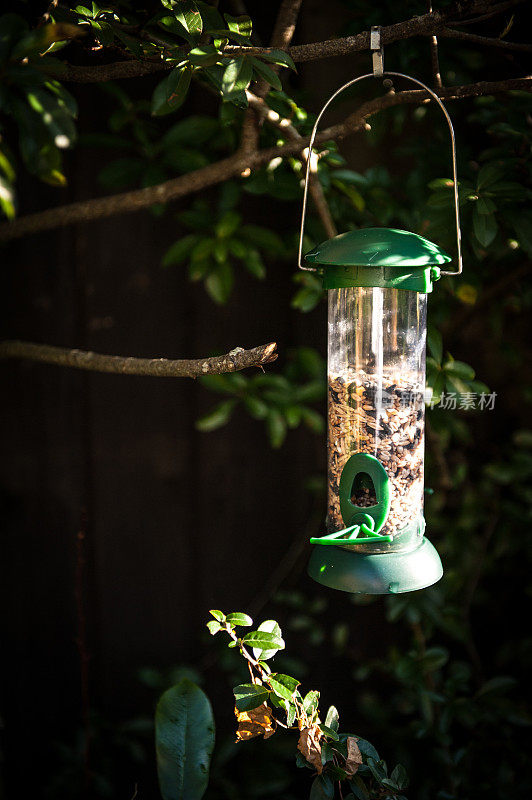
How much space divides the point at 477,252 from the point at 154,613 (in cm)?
136

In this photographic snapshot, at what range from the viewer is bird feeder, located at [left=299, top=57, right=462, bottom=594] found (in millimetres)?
1094

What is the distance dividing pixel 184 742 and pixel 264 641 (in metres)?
0.25

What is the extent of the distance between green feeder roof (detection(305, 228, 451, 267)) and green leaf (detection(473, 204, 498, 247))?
22 cm

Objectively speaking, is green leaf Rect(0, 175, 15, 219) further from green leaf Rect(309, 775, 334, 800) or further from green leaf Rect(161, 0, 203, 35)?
green leaf Rect(309, 775, 334, 800)

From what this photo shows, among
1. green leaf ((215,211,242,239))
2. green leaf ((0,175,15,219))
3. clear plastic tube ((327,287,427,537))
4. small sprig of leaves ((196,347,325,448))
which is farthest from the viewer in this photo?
small sprig of leaves ((196,347,325,448))

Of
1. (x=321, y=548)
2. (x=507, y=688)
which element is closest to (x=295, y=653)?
(x=507, y=688)

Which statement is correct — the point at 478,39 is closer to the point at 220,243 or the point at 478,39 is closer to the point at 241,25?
the point at 241,25

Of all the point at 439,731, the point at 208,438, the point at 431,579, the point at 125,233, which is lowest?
the point at 439,731

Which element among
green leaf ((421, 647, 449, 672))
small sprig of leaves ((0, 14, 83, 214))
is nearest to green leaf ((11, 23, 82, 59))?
small sprig of leaves ((0, 14, 83, 214))

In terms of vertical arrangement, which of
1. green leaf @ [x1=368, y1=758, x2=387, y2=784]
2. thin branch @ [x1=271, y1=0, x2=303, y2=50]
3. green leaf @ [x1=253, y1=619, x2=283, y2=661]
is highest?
thin branch @ [x1=271, y1=0, x2=303, y2=50]

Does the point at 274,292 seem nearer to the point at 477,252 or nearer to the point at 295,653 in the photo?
the point at 477,252

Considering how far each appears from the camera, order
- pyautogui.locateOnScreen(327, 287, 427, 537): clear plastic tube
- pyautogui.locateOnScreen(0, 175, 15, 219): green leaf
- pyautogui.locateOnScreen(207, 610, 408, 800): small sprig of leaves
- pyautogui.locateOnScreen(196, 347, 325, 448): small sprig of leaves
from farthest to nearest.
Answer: pyautogui.locateOnScreen(196, 347, 325, 448): small sprig of leaves → pyautogui.locateOnScreen(327, 287, 427, 537): clear plastic tube → pyautogui.locateOnScreen(207, 610, 408, 800): small sprig of leaves → pyautogui.locateOnScreen(0, 175, 15, 219): green leaf

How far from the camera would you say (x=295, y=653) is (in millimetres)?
2061

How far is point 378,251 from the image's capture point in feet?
3.30
